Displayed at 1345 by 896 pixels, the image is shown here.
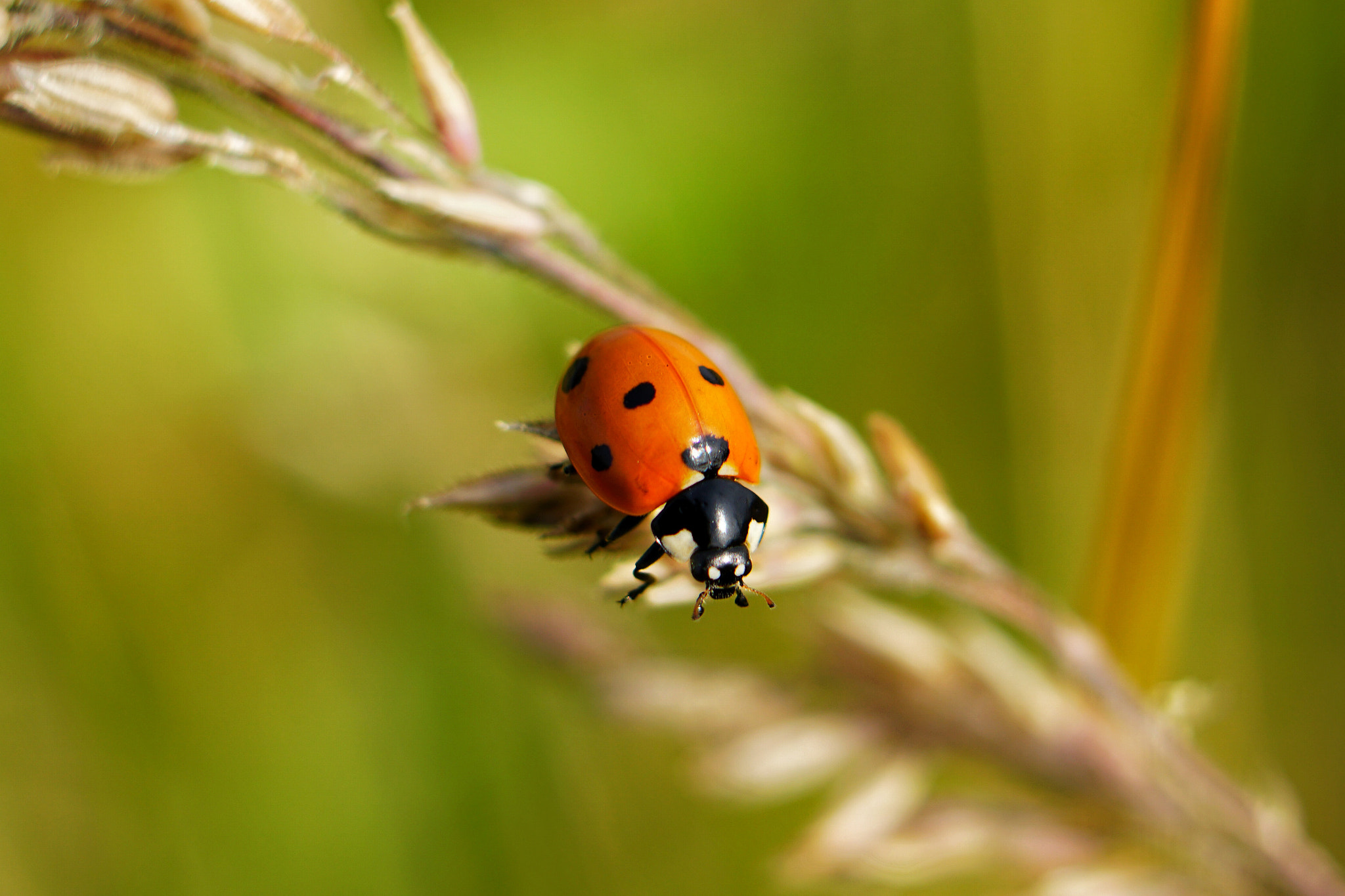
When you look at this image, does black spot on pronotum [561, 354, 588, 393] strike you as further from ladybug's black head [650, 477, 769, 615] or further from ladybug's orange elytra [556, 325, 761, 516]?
ladybug's black head [650, 477, 769, 615]

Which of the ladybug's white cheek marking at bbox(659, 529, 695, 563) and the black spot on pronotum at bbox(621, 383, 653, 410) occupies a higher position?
the black spot on pronotum at bbox(621, 383, 653, 410)

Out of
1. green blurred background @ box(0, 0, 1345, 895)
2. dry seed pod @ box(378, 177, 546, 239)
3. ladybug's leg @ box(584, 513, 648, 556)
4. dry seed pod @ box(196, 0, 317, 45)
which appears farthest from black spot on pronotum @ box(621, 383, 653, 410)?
green blurred background @ box(0, 0, 1345, 895)

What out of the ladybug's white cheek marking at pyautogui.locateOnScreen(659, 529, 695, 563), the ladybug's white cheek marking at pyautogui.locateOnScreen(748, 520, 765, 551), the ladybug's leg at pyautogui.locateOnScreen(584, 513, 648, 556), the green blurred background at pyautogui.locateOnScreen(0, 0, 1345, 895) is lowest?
the ladybug's leg at pyautogui.locateOnScreen(584, 513, 648, 556)

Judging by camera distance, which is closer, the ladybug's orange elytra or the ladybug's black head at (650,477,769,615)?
the ladybug's orange elytra

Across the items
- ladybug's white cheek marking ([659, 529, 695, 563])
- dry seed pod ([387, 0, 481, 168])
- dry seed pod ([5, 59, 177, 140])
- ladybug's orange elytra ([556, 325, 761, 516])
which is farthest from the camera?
ladybug's white cheek marking ([659, 529, 695, 563])

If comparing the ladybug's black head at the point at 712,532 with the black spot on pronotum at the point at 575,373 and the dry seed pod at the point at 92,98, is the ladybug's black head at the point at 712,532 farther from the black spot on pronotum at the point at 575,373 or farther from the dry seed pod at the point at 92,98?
the dry seed pod at the point at 92,98

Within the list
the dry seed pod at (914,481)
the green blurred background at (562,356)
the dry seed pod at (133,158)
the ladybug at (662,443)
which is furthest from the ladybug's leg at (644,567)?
the green blurred background at (562,356)

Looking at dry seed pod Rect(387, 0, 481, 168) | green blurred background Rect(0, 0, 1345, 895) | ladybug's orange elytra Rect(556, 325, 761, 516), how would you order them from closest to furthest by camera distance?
dry seed pod Rect(387, 0, 481, 168) → ladybug's orange elytra Rect(556, 325, 761, 516) → green blurred background Rect(0, 0, 1345, 895)
